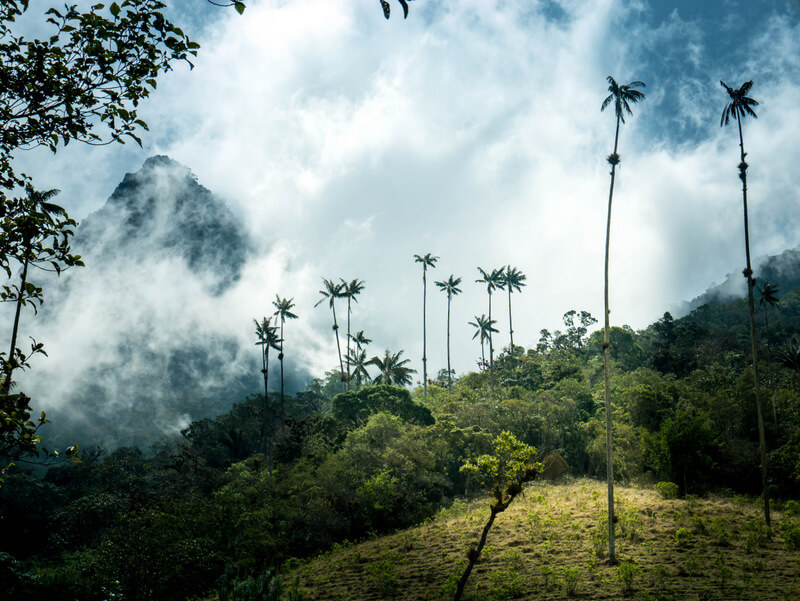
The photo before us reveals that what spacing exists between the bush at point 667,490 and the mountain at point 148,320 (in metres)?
111

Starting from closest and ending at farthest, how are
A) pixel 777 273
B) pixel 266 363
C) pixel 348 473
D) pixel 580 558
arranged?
pixel 580 558 → pixel 348 473 → pixel 266 363 → pixel 777 273

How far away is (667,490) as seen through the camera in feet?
97.3

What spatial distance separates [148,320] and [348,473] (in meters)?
138

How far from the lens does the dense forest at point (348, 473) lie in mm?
25219

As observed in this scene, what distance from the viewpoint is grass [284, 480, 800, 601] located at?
688 inches

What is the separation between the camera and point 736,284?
5901 inches

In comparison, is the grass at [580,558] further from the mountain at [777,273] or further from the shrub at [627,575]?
the mountain at [777,273]

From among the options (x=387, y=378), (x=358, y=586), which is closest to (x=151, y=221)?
(x=387, y=378)

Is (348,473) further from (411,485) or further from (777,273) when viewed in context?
(777,273)

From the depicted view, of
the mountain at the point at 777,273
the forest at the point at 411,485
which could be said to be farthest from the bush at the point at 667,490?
the mountain at the point at 777,273

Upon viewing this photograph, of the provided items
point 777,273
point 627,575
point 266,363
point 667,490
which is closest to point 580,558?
point 627,575

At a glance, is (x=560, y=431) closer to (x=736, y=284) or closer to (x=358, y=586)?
(x=358, y=586)

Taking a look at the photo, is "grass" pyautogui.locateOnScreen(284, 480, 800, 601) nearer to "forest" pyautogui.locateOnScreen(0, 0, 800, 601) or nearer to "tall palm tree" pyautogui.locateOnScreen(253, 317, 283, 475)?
"forest" pyautogui.locateOnScreen(0, 0, 800, 601)

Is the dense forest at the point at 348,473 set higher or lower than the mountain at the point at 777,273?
lower
